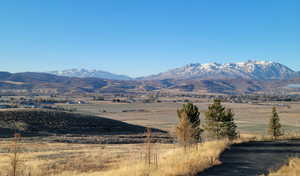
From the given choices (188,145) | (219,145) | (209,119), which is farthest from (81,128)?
(219,145)

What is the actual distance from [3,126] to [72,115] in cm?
2226

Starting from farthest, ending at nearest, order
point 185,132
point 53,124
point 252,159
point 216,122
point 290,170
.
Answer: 1. point 53,124
2. point 216,122
3. point 185,132
4. point 252,159
5. point 290,170

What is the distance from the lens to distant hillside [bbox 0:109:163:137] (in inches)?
2854

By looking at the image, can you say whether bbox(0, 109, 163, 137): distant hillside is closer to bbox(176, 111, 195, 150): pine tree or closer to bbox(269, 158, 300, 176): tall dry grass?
bbox(176, 111, 195, 150): pine tree

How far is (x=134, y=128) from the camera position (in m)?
88.9

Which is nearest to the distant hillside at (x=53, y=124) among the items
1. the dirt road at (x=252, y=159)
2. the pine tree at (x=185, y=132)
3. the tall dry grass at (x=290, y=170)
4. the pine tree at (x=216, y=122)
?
the pine tree at (x=216, y=122)

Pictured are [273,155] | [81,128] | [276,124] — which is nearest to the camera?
[273,155]

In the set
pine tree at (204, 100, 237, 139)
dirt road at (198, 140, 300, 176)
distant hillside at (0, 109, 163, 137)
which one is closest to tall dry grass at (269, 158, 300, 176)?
dirt road at (198, 140, 300, 176)

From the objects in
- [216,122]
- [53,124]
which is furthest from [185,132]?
[53,124]

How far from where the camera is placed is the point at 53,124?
80562mm

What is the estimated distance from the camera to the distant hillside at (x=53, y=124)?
238 ft

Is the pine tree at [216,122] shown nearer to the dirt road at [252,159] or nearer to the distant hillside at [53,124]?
the dirt road at [252,159]

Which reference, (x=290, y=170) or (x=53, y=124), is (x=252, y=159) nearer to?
(x=290, y=170)

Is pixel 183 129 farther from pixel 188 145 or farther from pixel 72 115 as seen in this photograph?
pixel 72 115
